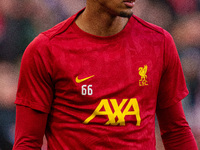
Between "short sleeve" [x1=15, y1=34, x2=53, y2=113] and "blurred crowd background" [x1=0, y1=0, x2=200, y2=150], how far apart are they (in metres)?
1.82

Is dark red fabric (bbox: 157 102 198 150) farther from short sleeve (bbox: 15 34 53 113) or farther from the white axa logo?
short sleeve (bbox: 15 34 53 113)

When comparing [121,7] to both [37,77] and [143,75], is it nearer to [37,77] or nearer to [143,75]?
[143,75]

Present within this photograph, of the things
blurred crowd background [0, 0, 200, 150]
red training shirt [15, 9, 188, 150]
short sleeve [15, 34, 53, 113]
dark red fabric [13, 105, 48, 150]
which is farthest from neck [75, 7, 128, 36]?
blurred crowd background [0, 0, 200, 150]

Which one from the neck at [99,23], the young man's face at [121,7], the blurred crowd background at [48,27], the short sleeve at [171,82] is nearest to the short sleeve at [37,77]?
the neck at [99,23]

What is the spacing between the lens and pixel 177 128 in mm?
1497

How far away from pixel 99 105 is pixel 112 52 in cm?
20

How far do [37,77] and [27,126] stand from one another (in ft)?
0.59

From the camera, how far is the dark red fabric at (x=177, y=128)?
4.87 feet

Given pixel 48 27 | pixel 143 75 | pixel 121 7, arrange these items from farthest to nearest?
pixel 48 27 → pixel 143 75 → pixel 121 7

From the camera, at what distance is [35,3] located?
3.22 m

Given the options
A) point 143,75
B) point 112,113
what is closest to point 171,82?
point 143,75

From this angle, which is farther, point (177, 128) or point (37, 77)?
point (177, 128)

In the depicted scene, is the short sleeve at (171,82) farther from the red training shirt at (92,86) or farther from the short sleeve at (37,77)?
the short sleeve at (37,77)

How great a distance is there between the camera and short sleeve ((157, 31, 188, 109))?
4.77 feet
